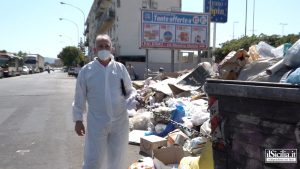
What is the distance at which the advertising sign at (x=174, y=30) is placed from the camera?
65.3 feet

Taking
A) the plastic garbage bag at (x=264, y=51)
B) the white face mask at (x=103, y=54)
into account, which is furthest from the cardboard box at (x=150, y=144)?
the plastic garbage bag at (x=264, y=51)

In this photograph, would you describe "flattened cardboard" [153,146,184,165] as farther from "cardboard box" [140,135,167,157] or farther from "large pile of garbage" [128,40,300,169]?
"cardboard box" [140,135,167,157]

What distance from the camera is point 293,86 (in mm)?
2488

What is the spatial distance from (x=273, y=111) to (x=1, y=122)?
9203 millimetres

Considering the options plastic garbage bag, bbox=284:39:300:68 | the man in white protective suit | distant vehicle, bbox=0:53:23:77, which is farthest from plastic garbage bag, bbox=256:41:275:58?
distant vehicle, bbox=0:53:23:77

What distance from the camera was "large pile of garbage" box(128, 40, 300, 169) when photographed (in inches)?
125

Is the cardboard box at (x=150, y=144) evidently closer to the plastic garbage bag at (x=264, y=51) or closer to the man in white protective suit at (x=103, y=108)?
the man in white protective suit at (x=103, y=108)

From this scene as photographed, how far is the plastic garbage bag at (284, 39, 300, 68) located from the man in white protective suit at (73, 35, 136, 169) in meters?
1.95

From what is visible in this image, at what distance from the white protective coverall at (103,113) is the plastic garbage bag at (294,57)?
196 centimetres

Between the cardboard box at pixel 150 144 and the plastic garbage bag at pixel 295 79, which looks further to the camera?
the cardboard box at pixel 150 144

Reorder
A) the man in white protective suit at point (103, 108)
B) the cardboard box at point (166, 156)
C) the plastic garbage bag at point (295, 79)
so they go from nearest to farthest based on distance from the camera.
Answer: the plastic garbage bag at point (295, 79) < the man in white protective suit at point (103, 108) < the cardboard box at point (166, 156)

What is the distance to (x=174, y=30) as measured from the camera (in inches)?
807

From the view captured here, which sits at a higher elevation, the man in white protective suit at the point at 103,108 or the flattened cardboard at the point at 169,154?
the man in white protective suit at the point at 103,108

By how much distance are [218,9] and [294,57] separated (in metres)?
15.0
